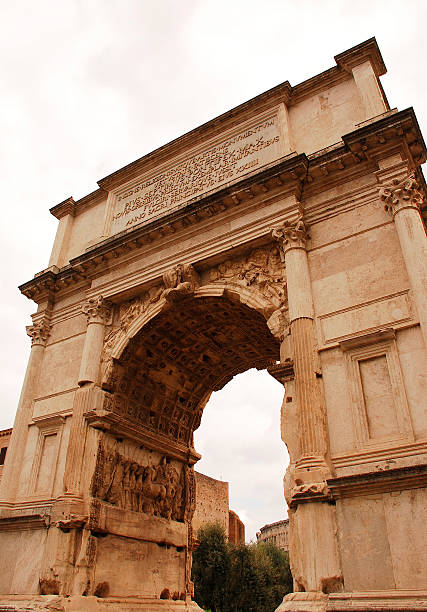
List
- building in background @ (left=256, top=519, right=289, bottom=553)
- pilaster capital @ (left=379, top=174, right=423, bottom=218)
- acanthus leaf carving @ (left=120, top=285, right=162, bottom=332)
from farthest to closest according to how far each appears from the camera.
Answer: building in background @ (left=256, top=519, right=289, bottom=553)
acanthus leaf carving @ (left=120, top=285, right=162, bottom=332)
pilaster capital @ (left=379, top=174, right=423, bottom=218)

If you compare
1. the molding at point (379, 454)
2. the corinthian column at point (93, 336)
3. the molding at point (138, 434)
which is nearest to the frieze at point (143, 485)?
the molding at point (138, 434)

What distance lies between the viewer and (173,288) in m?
10.4

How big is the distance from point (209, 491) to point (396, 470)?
940 inches

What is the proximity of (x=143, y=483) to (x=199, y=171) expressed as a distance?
7114 mm

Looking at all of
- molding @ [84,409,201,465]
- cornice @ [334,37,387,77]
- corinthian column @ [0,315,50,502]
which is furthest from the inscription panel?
molding @ [84,409,201,465]

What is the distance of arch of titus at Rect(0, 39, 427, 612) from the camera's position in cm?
666

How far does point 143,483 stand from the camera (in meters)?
10.8

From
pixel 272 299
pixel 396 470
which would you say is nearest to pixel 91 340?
pixel 272 299

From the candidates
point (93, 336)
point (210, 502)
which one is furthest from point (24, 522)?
point (210, 502)

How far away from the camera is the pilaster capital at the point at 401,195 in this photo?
26.7 ft

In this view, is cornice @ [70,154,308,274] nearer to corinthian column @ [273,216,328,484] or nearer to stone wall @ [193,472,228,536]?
corinthian column @ [273,216,328,484]

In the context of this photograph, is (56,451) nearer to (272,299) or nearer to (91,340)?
(91,340)

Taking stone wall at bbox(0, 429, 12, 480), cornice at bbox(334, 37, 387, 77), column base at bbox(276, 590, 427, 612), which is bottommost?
column base at bbox(276, 590, 427, 612)

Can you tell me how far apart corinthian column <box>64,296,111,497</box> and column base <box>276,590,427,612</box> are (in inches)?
181
